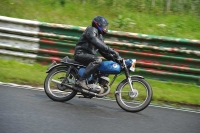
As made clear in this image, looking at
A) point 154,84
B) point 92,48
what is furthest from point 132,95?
point 154,84

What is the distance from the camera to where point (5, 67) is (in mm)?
11461

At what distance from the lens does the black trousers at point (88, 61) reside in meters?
8.80

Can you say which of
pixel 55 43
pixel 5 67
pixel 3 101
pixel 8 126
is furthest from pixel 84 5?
pixel 8 126

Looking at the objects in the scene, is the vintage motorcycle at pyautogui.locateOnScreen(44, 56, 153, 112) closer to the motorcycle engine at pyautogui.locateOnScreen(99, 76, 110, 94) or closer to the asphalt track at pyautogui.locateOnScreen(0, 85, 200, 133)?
the motorcycle engine at pyautogui.locateOnScreen(99, 76, 110, 94)

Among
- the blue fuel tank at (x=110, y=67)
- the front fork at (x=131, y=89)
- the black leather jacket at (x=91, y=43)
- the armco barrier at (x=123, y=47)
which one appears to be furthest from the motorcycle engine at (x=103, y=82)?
the armco barrier at (x=123, y=47)

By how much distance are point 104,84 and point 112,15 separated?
521 cm

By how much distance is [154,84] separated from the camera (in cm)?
1119

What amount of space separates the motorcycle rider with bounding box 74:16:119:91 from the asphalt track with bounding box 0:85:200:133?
70cm

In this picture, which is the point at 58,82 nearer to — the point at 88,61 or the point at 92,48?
the point at 88,61

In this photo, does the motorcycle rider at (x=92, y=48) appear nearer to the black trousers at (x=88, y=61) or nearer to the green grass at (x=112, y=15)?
the black trousers at (x=88, y=61)

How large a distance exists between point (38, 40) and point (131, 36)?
94.1 inches

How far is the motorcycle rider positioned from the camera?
8.79 meters

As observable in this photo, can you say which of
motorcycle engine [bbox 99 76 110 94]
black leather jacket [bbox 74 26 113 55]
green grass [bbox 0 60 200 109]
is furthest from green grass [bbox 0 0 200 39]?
motorcycle engine [bbox 99 76 110 94]

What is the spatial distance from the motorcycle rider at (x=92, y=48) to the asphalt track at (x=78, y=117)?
704 mm
